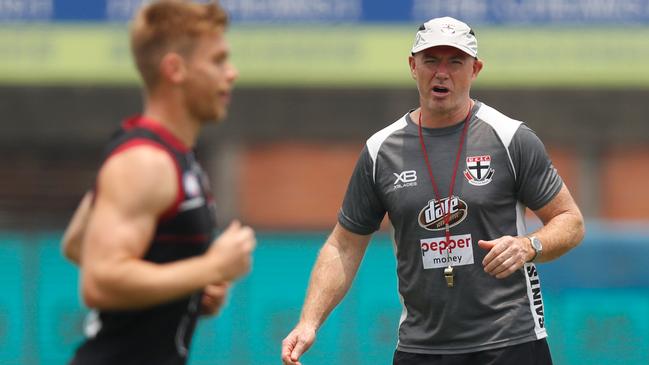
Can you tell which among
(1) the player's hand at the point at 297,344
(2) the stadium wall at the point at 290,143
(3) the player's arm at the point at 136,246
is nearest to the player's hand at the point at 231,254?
(3) the player's arm at the point at 136,246

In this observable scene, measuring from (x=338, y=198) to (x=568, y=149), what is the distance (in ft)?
8.96

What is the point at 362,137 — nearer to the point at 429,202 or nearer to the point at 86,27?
the point at 86,27

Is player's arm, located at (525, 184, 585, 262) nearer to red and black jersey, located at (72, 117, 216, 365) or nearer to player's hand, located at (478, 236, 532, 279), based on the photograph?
player's hand, located at (478, 236, 532, 279)

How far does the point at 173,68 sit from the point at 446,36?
166 cm

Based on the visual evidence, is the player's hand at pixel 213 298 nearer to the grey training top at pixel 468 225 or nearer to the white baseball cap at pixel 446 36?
the grey training top at pixel 468 225

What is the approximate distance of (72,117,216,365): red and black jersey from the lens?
13.2 feet

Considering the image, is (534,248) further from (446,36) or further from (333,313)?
(333,313)

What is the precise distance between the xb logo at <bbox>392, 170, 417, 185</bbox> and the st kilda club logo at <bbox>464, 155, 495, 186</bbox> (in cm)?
22

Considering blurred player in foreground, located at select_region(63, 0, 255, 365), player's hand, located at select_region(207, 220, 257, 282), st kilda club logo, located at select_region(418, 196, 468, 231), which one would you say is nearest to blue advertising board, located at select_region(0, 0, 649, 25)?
st kilda club logo, located at select_region(418, 196, 468, 231)

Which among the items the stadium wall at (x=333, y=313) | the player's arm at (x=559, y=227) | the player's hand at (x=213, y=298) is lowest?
the stadium wall at (x=333, y=313)

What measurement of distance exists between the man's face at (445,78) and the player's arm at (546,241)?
55cm

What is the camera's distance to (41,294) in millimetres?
10211

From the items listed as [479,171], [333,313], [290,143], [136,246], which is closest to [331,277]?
[479,171]

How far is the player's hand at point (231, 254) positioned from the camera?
396cm
